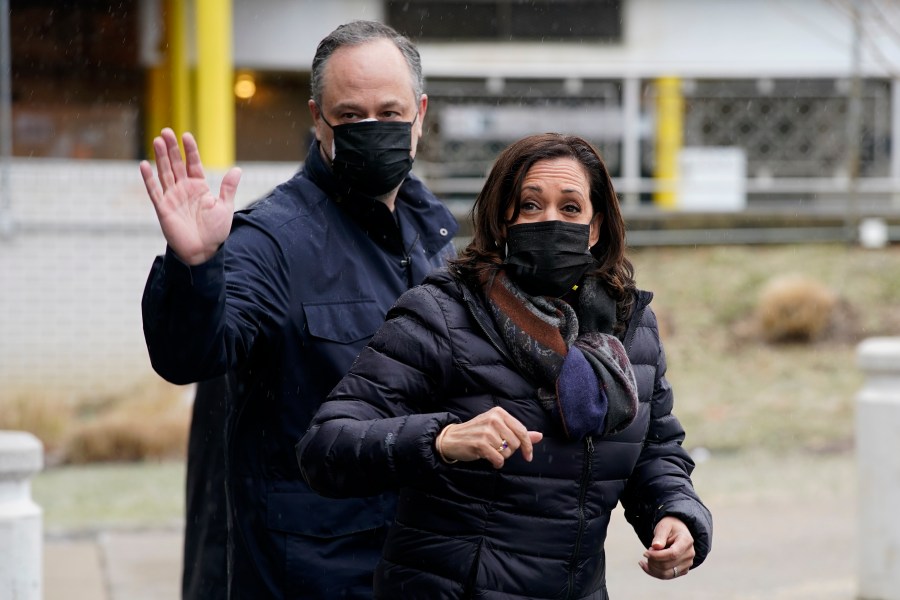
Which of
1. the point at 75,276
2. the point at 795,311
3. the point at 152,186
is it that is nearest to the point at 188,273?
the point at 152,186

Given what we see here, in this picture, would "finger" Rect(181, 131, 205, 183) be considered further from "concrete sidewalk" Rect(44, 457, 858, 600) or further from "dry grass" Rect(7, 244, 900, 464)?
"dry grass" Rect(7, 244, 900, 464)

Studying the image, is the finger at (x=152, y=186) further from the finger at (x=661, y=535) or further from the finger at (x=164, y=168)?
the finger at (x=661, y=535)

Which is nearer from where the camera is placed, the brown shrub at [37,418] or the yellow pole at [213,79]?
the brown shrub at [37,418]

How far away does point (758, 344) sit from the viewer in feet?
47.2

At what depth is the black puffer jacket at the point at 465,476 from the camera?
257 centimetres

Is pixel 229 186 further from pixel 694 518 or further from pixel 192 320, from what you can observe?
pixel 694 518

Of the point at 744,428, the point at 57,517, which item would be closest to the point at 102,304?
the point at 57,517

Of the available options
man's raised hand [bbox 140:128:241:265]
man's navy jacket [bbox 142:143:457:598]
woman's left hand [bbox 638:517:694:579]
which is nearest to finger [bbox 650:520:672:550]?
woman's left hand [bbox 638:517:694:579]

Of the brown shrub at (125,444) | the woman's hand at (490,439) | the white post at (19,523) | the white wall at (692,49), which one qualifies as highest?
the white wall at (692,49)

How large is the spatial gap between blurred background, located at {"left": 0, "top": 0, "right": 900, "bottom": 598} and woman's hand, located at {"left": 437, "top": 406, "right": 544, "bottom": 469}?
23.4 feet

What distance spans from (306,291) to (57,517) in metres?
6.16

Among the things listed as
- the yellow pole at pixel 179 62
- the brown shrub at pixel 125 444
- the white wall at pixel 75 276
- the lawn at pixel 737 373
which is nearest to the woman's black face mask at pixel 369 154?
the lawn at pixel 737 373

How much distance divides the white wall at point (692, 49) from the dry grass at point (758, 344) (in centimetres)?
427

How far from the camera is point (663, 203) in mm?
20219
